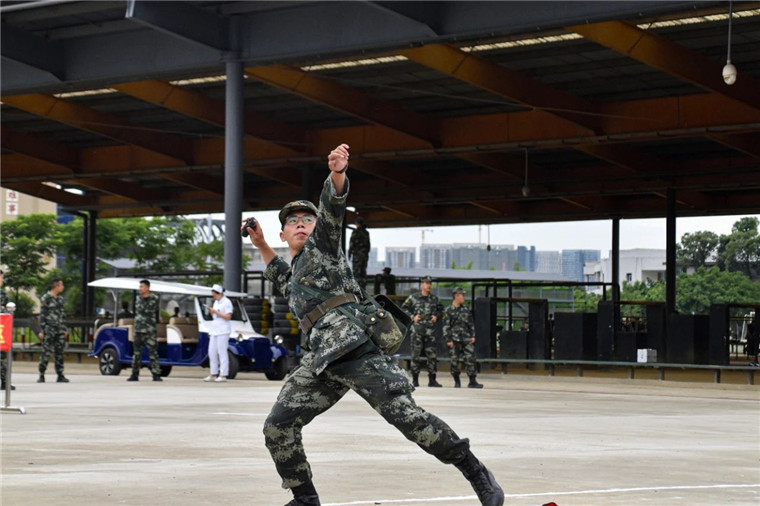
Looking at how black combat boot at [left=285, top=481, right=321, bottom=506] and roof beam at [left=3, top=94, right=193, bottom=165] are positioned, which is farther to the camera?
roof beam at [left=3, top=94, right=193, bottom=165]

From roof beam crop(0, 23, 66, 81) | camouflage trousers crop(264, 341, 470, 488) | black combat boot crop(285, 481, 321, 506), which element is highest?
roof beam crop(0, 23, 66, 81)

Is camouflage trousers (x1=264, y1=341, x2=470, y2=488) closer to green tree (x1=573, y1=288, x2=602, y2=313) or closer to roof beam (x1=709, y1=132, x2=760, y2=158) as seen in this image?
green tree (x1=573, y1=288, x2=602, y2=313)

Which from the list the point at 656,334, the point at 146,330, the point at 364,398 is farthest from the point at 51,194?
the point at 364,398

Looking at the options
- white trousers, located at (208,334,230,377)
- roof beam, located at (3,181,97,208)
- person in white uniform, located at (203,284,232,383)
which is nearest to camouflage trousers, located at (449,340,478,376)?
person in white uniform, located at (203,284,232,383)

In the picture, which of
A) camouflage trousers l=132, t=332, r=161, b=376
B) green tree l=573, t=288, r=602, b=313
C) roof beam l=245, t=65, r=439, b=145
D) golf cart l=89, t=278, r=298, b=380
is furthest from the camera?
green tree l=573, t=288, r=602, b=313

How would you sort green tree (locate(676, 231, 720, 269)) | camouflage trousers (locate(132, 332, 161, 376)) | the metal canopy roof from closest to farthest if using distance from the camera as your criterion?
camouflage trousers (locate(132, 332, 161, 376)), the metal canopy roof, green tree (locate(676, 231, 720, 269))

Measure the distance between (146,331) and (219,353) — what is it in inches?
61.2

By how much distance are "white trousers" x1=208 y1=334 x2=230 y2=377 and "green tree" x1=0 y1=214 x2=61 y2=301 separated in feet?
135

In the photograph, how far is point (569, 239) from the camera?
50.4m

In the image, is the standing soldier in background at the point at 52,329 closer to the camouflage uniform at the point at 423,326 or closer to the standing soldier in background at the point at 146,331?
the standing soldier in background at the point at 146,331

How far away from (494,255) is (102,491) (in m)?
49.1

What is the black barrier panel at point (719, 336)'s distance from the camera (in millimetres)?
31062

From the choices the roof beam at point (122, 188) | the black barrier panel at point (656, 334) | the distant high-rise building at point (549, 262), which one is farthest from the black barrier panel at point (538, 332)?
the roof beam at point (122, 188)

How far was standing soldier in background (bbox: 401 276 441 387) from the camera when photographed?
25.8m
